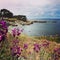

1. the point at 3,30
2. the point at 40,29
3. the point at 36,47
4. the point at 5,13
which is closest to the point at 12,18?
the point at 5,13

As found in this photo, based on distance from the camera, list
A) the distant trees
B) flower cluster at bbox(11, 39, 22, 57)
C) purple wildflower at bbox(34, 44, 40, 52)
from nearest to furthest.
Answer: flower cluster at bbox(11, 39, 22, 57) < purple wildflower at bbox(34, 44, 40, 52) < the distant trees

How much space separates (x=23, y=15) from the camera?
355 centimetres

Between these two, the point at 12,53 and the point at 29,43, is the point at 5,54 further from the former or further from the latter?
the point at 29,43

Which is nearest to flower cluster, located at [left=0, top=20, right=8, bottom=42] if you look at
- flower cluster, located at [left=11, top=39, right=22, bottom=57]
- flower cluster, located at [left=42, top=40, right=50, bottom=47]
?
flower cluster, located at [left=11, top=39, right=22, bottom=57]

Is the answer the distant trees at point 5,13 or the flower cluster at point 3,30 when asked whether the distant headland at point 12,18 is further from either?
the flower cluster at point 3,30

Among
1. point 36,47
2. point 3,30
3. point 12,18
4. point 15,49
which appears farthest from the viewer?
point 12,18

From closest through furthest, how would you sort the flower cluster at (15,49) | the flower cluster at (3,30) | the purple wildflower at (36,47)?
the flower cluster at (3,30), the flower cluster at (15,49), the purple wildflower at (36,47)

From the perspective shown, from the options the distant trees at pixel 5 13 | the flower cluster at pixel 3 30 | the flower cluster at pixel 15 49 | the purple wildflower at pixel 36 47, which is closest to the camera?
the flower cluster at pixel 3 30

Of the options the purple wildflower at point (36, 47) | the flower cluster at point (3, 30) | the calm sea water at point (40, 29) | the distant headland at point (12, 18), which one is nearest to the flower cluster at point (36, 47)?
the purple wildflower at point (36, 47)

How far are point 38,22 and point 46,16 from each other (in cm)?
14

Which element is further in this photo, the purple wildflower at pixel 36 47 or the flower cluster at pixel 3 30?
the purple wildflower at pixel 36 47

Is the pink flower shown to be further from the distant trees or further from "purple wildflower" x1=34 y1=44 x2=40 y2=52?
the distant trees

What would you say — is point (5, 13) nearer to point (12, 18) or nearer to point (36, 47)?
point (12, 18)

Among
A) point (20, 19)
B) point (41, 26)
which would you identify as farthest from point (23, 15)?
point (41, 26)
